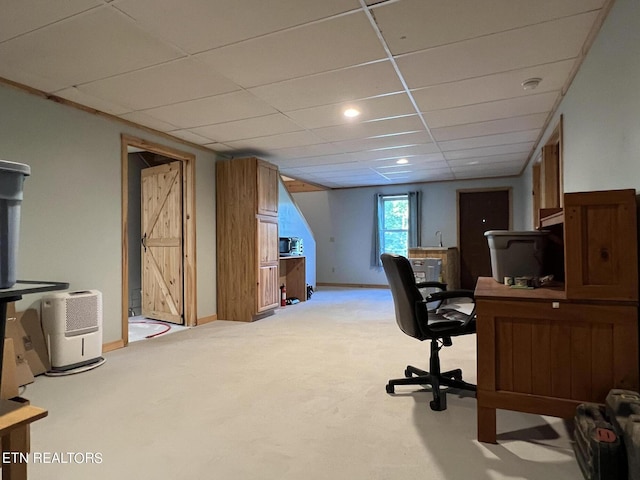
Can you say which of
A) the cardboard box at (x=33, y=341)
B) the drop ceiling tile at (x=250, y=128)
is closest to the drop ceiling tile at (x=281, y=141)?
the drop ceiling tile at (x=250, y=128)

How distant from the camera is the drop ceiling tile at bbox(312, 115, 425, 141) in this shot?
3.93 meters

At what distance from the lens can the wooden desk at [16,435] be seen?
3.58 feet

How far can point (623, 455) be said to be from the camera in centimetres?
135

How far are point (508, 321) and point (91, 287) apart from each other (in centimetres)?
348

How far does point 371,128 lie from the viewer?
4.16m

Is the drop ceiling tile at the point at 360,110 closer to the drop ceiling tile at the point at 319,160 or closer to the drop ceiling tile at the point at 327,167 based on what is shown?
the drop ceiling tile at the point at 319,160

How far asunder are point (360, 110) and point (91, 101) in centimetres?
243

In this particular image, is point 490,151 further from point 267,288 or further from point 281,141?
point 267,288

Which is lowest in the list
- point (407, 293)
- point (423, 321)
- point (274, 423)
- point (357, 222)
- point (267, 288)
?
point (274, 423)

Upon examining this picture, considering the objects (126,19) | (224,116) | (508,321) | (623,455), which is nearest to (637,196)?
A: (508,321)

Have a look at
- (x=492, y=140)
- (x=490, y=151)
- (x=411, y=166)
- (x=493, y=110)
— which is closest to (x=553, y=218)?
(x=493, y=110)

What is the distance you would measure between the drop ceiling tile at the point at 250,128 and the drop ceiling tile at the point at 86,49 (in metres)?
1.33

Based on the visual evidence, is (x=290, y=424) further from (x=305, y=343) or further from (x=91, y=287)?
(x=91, y=287)

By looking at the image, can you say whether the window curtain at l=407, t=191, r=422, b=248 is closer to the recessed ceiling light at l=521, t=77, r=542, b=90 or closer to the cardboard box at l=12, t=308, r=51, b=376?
the recessed ceiling light at l=521, t=77, r=542, b=90
